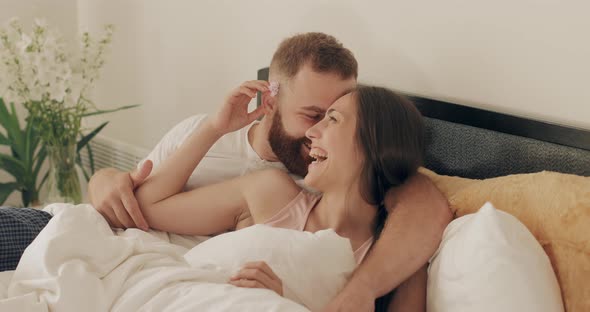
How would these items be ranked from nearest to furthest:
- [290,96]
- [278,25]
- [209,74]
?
1. [290,96]
2. [278,25]
3. [209,74]

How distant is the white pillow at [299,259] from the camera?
1.50 m

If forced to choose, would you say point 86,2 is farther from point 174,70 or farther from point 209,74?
point 209,74

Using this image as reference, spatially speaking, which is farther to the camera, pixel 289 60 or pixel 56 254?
pixel 289 60

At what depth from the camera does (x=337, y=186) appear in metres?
1.75

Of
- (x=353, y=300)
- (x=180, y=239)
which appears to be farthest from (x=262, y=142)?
(x=353, y=300)

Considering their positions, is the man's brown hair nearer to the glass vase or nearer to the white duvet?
the white duvet

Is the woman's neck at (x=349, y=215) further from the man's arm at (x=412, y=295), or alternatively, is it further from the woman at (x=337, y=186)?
the man's arm at (x=412, y=295)

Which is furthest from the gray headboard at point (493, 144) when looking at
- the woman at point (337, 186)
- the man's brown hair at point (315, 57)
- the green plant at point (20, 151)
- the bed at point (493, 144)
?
A: the green plant at point (20, 151)

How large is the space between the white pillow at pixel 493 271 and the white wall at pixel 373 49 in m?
0.50

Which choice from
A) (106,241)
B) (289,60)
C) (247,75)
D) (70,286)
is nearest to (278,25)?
(247,75)

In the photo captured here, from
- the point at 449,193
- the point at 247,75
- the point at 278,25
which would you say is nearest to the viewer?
the point at 449,193

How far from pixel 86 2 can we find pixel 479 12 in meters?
2.12

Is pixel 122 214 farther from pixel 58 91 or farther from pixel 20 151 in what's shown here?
pixel 20 151

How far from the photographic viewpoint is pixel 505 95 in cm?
187
